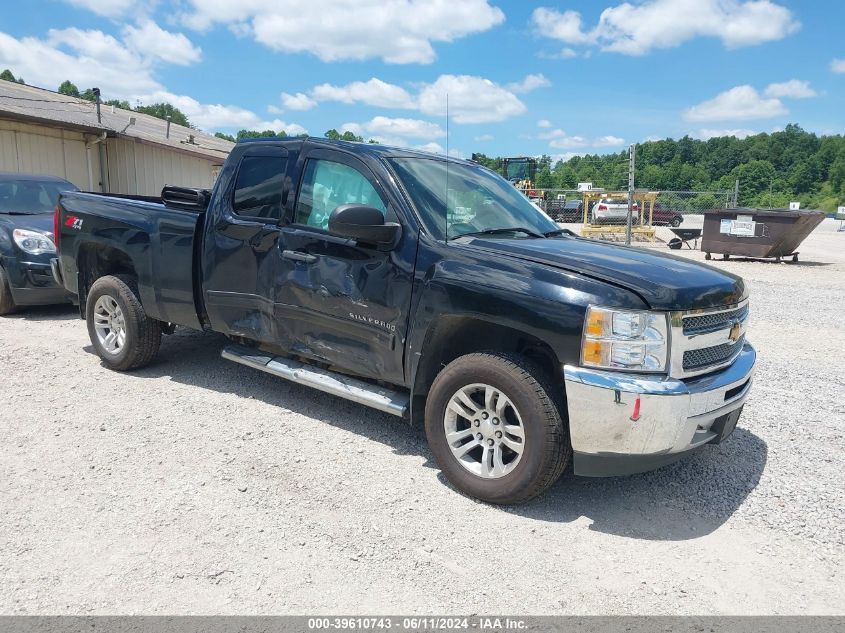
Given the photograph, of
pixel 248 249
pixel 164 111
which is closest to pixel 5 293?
pixel 248 249

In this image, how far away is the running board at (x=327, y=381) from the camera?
414 cm

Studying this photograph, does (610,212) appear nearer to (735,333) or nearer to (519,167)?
(519,167)

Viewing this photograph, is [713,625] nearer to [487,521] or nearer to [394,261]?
[487,521]

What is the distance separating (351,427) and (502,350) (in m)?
1.52

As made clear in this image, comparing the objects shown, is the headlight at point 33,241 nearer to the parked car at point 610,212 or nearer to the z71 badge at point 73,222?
the z71 badge at point 73,222

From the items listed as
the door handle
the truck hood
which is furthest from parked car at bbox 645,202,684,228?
the door handle

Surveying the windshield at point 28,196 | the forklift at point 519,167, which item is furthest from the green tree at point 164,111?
the windshield at point 28,196

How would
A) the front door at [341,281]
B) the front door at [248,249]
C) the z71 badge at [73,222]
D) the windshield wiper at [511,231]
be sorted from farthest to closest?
the z71 badge at [73,222] → the front door at [248,249] → the windshield wiper at [511,231] → the front door at [341,281]

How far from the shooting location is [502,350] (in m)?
3.78

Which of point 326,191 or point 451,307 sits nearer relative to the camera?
point 451,307

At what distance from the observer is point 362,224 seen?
3.85m

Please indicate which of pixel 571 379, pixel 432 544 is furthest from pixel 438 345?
pixel 432 544

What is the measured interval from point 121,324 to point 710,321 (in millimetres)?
4892

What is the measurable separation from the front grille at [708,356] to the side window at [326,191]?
2210 millimetres
